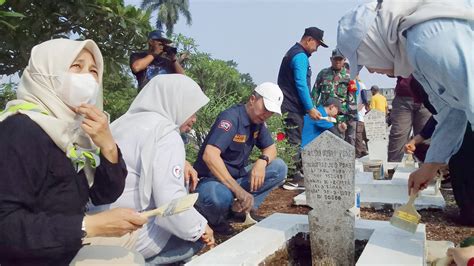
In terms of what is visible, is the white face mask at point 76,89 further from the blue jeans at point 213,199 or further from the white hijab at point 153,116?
the blue jeans at point 213,199

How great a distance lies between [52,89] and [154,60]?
113 inches

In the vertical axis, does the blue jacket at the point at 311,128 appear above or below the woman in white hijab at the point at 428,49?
below

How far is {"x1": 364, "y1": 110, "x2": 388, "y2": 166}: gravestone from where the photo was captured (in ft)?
22.2

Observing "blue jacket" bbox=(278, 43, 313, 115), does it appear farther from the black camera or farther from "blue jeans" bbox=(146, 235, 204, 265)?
"blue jeans" bbox=(146, 235, 204, 265)

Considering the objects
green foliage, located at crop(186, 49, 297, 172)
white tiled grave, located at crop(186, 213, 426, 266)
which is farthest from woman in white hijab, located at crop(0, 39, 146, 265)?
green foliage, located at crop(186, 49, 297, 172)

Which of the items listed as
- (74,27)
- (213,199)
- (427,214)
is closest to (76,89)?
(213,199)

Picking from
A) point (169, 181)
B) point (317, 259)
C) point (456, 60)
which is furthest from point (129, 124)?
point (456, 60)

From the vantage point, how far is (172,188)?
8.20ft

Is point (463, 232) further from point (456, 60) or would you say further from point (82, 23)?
point (82, 23)

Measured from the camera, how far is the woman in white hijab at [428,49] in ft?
6.61

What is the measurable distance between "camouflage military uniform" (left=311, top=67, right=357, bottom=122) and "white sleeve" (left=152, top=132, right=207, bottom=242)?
5.10 metres

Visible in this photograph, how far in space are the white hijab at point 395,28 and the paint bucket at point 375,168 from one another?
144 inches

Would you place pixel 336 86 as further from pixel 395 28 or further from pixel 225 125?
pixel 395 28

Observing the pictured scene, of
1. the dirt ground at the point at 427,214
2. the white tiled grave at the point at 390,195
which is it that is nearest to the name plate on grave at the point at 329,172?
the dirt ground at the point at 427,214
